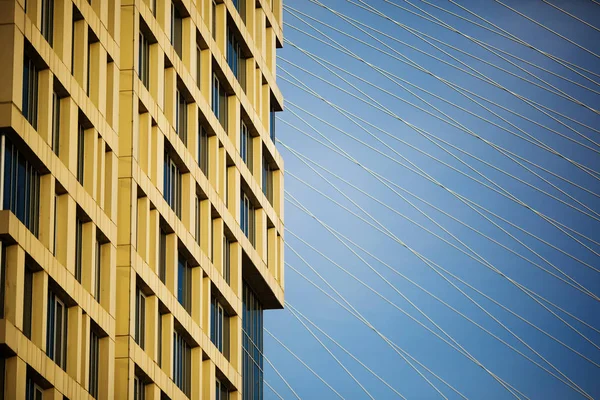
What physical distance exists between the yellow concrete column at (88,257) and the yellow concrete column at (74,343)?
1538 mm

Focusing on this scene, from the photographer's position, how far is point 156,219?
5703cm

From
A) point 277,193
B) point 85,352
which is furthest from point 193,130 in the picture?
point 85,352

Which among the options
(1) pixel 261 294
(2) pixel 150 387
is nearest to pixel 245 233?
(1) pixel 261 294

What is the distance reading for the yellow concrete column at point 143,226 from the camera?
182ft

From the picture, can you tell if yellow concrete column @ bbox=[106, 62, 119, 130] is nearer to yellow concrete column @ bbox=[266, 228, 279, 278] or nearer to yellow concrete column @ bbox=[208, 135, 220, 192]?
yellow concrete column @ bbox=[208, 135, 220, 192]

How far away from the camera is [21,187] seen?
4569cm

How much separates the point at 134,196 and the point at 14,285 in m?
10.8

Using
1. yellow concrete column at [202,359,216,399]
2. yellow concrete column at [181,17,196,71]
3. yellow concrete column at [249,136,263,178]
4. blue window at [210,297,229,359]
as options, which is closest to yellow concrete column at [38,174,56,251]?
yellow concrete column at [202,359,216,399]

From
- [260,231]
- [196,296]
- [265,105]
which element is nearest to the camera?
[196,296]

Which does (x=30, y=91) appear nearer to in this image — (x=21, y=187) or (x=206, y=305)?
(x=21, y=187)

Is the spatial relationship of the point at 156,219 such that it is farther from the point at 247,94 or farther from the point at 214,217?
the point at 247,94

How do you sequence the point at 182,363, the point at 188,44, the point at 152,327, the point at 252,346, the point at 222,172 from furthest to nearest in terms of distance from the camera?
1. the point at 252,346
2. the point at 222,172
3. the point at 188,44
4. the point at 182,363
5. the point at 152,327

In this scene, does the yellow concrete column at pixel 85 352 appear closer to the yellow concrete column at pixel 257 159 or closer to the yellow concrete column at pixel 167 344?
the yellow concrete column at pixel 167 344

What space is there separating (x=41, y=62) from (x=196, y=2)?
18.4 m
